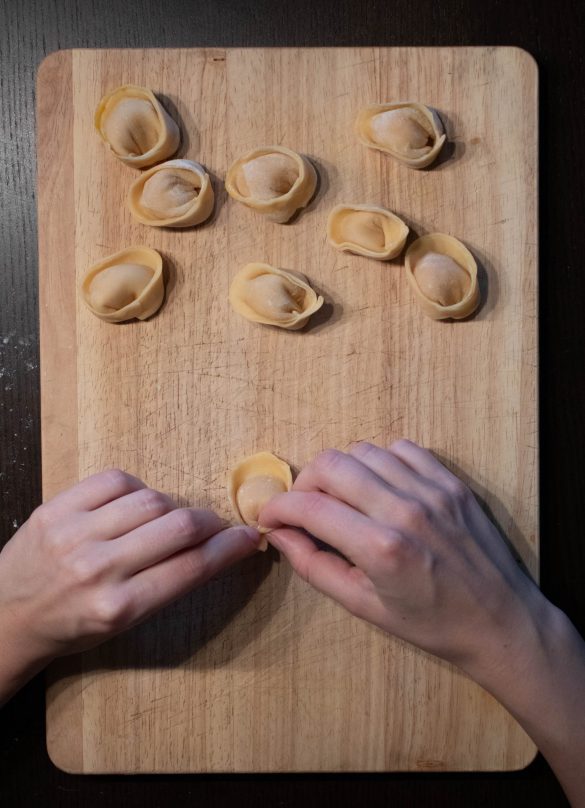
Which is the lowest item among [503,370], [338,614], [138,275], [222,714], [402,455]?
[222,714]

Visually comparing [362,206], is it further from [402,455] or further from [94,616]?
[94,616]

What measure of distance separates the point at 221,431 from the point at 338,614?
261 millimetres

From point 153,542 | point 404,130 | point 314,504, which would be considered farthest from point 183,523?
point 404,130

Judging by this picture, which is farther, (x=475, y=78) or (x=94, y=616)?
(x=475, y=78)

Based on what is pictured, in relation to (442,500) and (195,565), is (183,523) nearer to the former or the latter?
(195,565)

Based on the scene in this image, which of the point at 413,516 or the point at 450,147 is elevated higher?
the point at 450,147

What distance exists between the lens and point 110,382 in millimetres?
912

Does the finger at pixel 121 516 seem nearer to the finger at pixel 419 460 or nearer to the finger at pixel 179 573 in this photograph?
the finger at pixel 179 573

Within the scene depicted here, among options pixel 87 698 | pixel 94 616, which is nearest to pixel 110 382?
pixel 94 616

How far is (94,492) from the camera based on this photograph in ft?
2.79

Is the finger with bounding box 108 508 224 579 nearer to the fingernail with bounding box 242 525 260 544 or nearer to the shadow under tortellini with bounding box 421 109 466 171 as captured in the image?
the fingernail with bounding box 242 525 260 544

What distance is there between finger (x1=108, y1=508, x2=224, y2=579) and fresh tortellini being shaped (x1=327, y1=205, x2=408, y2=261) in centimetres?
37

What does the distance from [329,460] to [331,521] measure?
0.23 ft

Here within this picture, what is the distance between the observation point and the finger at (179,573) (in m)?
0.82
